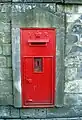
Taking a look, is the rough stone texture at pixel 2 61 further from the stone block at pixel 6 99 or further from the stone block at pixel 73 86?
the stone block at pixel 73 86

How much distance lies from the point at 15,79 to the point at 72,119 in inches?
63.0

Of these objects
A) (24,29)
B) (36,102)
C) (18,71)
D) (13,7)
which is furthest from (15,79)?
(13,7)

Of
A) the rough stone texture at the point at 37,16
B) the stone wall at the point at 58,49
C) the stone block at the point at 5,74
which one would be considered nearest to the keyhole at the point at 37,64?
the stone wall at the point at 58,49

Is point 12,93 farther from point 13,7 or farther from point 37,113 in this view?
point 13,7

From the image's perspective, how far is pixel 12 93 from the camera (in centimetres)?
614

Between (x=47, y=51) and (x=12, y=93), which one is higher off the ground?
(x=47, y=51)

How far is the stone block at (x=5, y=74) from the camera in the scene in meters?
6.04

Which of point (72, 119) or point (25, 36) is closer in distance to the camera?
point (25, 36)

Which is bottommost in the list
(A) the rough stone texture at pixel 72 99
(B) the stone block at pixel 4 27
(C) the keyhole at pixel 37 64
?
(A) the rough stone texture at pixel 72 99

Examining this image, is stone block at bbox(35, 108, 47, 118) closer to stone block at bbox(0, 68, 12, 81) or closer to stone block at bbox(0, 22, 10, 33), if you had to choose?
stone block at bbox(0, 68, 12, 81)

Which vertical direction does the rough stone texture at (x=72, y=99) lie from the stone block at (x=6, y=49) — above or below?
below

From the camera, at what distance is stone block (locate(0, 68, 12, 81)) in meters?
6.04

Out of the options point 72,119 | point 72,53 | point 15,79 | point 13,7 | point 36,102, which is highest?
point 13,7

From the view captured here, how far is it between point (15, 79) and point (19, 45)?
30.0 inches
